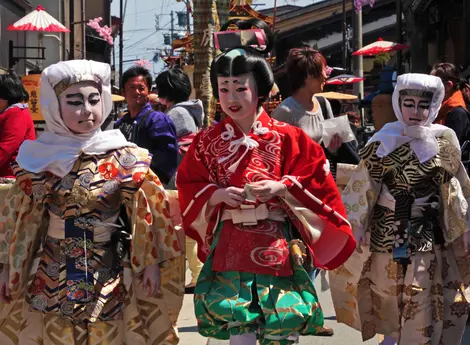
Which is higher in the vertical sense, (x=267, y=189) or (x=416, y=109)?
(x=416, y=109)

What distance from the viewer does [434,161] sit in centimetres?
541

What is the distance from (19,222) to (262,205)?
1180 mm

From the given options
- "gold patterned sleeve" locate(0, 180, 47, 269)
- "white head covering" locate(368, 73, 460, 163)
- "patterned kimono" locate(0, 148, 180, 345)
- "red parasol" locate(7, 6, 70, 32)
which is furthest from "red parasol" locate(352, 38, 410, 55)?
"gold patterned sleeve" locate(0, 180, 47, 269)

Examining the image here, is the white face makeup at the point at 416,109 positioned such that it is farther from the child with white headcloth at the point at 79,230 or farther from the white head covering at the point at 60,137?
the white head covering at the point at 60,137

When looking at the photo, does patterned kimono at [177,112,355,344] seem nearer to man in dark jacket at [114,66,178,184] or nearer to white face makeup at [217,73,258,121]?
white face makeup at [217,73,258,121]

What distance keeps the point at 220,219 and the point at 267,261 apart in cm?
34

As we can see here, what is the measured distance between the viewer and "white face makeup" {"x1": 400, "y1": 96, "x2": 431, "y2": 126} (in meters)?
5.45

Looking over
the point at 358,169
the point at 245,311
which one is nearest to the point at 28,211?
the point at 245,311

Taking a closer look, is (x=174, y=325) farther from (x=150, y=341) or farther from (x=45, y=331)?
(x=45, y=331)

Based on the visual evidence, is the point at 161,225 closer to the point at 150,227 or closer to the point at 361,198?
the point at 150,227

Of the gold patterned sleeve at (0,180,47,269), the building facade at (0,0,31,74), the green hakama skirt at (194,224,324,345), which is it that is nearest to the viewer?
A: the green hakama skirt at (194,224,324,345)

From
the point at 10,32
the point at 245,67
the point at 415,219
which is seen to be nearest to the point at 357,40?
the point at 10,32

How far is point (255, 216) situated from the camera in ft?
14.5

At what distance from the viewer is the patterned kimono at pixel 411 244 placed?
5.41 m
